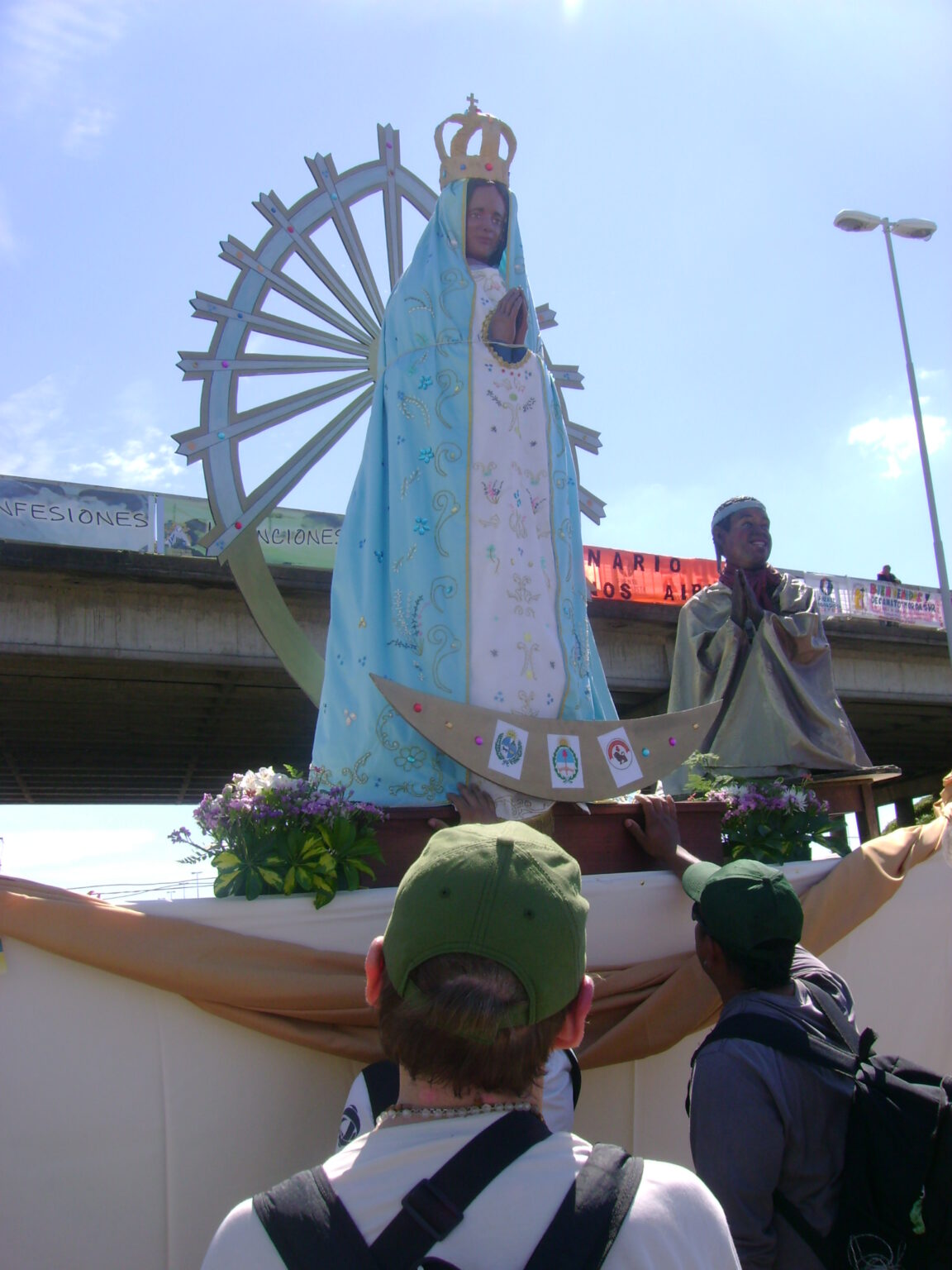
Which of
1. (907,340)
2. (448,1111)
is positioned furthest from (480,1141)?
(907,340)

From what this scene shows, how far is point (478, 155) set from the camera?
476 cm

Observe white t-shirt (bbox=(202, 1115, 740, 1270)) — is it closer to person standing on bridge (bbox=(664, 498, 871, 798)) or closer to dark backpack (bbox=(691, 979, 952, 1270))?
dark backpack (bbox=(691, 979, 952, 1270))

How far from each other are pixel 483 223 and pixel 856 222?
10904mm

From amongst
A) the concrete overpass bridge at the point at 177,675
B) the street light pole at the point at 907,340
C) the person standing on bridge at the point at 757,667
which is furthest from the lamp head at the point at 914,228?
the person standing on bridge at the point at 757,667

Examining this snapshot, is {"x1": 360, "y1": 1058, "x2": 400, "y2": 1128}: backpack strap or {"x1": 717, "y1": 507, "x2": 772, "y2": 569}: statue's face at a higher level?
{"x1": 717, "y1": 507, "x2": 772, "y2": 569}: statue's face

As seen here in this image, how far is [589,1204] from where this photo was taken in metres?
1.14

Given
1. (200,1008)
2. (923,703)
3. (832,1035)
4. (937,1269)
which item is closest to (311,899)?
(200,1008)

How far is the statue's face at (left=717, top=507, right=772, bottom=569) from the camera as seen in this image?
18.9 ft

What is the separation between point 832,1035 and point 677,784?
322cm

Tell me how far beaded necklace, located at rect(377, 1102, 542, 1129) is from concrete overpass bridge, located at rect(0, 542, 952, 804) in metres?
11.3

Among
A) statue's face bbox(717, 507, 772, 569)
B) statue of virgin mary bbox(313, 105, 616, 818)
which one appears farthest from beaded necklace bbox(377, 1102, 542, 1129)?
statue's face bbox(717, 507, 772, 569)

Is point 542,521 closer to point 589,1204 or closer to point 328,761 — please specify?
point 328,761

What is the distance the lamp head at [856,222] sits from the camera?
13.5 metres

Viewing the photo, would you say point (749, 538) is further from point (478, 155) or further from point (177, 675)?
point (177, 675)
